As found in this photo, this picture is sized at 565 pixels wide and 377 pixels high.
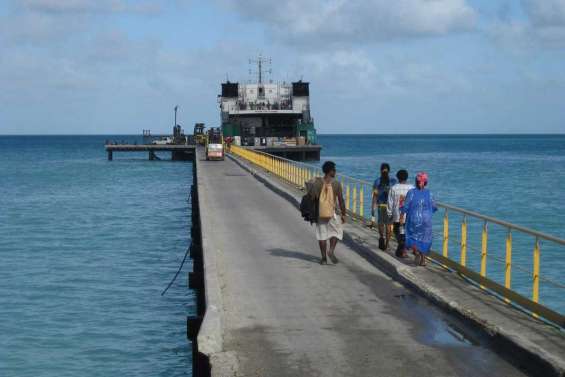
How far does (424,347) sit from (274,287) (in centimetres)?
356

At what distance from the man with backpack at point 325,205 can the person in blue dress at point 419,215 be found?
1.29m

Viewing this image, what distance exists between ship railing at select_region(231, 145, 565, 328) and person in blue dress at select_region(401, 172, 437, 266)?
425 mm

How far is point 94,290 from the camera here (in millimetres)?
20094

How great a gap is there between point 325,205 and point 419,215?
5.48ft

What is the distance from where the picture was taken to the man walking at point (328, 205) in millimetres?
13539

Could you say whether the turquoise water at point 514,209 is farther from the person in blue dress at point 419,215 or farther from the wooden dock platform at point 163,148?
the wooden dock platform at point 163,148

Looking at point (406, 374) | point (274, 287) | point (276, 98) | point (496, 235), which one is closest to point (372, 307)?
point (274, 287)

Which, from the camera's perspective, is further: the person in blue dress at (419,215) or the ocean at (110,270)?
the ocean at (110,270)

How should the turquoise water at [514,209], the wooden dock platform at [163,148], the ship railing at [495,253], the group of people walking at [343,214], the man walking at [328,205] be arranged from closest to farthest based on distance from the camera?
the ship railing at [495,253], the group of people walking at [343,214], the man walking at [328,205], the turquoise water at [514,209], the wooden dock platform at [163,148]

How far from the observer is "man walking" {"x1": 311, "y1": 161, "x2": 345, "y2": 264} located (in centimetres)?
1354

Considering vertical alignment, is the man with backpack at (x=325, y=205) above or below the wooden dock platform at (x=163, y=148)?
above

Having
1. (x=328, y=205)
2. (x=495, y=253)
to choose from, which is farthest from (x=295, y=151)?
(x=328, y=205)

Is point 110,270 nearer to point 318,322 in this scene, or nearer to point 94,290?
point 94,290

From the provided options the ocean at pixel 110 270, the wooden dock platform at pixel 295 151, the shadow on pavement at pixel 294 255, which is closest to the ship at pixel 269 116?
the wooden dock platform at pixel 295 151
